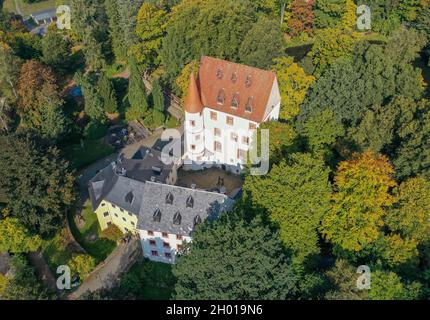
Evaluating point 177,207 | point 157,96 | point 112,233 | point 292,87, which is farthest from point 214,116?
point 112,233

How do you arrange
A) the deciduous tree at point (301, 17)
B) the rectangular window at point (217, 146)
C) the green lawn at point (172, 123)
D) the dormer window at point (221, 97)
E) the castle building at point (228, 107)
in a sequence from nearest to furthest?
the castle building at point (228, 107), the dormer window at point (221, 97), the rectangular window at point (217, 146), the green lawn at point (172, 123), the deciduous tree at point (301, 17)

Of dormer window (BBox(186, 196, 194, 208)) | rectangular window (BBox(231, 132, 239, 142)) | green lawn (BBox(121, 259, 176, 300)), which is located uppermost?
rectangular window (BBox(231, 132, 239, 142))

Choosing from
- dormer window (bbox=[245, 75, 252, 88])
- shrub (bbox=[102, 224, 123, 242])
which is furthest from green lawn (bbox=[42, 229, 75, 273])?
dormer window (bbox=[245, 75, 252, 88])

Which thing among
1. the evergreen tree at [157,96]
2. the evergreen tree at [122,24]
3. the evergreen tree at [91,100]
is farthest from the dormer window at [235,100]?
the evergreen tree at [122,24]

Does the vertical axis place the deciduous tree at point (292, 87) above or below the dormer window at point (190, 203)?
above

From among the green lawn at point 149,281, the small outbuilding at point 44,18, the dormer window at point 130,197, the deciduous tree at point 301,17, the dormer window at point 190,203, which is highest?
the deciduous tree at point 301,17

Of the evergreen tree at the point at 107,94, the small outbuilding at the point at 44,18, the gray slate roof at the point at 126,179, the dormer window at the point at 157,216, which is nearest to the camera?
the dormer window at the point at 157,216

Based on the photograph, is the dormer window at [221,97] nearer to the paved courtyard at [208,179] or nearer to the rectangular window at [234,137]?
the rectangular window at [234,137]

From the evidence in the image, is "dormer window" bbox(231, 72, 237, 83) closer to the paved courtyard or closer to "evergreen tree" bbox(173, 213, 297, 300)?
the paved courtyard
